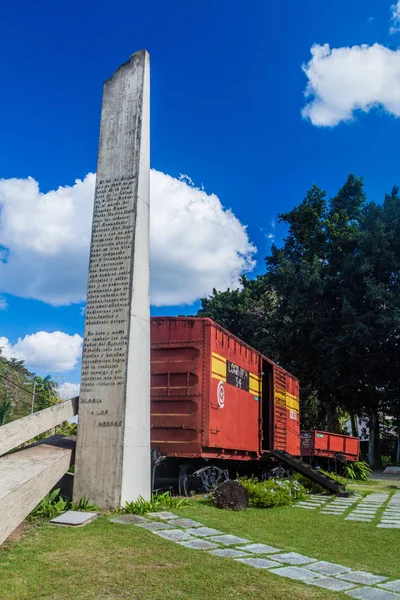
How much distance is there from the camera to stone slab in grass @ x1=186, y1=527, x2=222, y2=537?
6.50m

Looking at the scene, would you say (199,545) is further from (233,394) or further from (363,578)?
(233,394)

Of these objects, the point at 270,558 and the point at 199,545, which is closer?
the point at 270,558

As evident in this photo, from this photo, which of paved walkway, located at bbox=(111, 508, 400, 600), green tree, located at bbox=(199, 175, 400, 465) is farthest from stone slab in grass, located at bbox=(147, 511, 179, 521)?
green tree, located at bbox=(199, 175, 400, 465)

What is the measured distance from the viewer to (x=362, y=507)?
11.0 metres

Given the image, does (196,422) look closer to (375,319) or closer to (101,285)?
(101,285)

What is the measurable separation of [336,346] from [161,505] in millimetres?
19179

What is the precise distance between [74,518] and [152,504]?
4.42ft

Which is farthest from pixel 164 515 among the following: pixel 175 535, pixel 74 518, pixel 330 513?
pixel 330 513

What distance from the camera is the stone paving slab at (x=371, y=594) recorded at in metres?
4.32

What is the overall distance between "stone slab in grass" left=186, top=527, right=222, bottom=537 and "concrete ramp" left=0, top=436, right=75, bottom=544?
1977 mm

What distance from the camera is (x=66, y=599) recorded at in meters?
4.09

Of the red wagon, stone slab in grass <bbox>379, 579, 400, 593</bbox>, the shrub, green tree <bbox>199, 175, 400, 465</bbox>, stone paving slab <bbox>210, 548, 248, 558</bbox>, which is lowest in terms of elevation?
stone slab in grass <bbox>379, 579, 400, 593</bbox>

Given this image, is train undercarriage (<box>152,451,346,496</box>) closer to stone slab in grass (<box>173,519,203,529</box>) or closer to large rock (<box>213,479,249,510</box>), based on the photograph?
large rock (<box>213,479,249,510</box>)


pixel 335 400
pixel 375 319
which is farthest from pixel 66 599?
pixel 335 400
